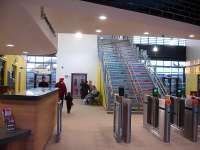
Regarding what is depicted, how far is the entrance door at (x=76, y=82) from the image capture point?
2630 cm

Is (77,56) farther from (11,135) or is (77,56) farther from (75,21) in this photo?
(11,135)

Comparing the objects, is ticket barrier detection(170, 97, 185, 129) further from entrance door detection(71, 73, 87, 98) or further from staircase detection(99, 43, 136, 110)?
entrance door detection(71, 73, 87, 98)

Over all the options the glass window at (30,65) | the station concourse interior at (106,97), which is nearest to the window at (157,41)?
the station concourse interior at (106,97)

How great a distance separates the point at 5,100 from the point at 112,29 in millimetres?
6001

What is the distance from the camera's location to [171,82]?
28.1 m

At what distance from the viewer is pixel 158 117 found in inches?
377

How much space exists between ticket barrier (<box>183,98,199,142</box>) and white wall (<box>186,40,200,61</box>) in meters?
17.0

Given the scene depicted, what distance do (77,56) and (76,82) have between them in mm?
2129

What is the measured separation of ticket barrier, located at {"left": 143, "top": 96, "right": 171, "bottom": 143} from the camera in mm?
8359

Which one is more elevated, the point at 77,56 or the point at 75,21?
the point at 77,56

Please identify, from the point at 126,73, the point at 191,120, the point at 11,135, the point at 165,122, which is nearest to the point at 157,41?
the point at 126,73

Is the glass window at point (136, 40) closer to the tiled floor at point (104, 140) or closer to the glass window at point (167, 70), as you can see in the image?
the glass window at point (167, 70)

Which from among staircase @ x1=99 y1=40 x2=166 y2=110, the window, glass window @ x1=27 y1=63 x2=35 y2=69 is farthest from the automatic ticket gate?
glass window @ x1=27 y1=63 x2=35 y2=69

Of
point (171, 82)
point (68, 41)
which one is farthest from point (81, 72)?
point (171, 82)
